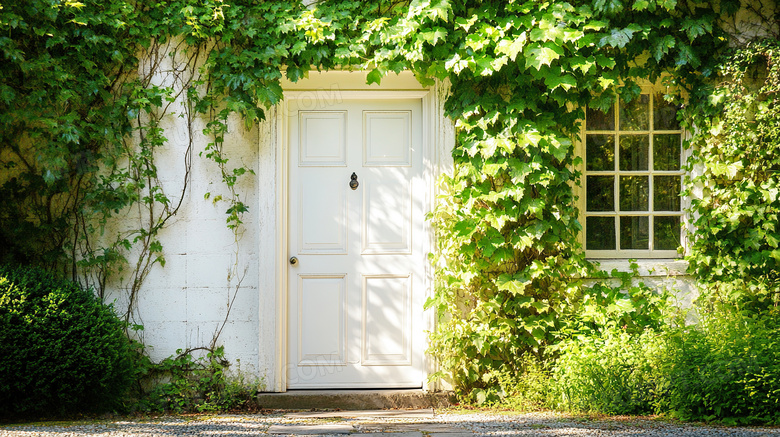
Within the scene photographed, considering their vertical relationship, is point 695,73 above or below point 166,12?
below

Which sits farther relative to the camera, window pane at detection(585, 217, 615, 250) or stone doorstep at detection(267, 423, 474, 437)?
window pane at detection(585, 217, 615, 250)

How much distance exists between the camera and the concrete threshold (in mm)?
4605

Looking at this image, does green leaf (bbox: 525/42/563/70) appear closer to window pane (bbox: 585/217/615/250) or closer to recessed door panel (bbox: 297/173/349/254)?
window pane (bbox: 585/217/615/250)

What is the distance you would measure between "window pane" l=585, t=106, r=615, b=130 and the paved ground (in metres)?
2.30

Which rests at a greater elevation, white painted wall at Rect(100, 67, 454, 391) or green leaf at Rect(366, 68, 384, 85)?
green leaf at Rect(366, 68, 384, 85)

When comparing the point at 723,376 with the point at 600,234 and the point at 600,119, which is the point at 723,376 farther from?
the point at 600,119

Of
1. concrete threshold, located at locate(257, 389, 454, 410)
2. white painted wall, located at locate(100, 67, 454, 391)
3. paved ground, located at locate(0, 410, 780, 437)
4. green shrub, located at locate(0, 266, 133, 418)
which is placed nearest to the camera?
paved ground, located at locate(0, 410, 780, 437)

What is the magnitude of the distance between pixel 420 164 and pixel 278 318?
5.28 ft

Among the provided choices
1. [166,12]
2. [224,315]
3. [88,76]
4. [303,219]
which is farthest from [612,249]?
[88,76]

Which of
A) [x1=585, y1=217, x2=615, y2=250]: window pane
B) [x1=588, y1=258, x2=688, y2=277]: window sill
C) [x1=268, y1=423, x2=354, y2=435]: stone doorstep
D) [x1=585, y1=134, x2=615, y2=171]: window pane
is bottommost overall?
[x1=268, y1=423, x2=354, y2=435]: stone doorstep

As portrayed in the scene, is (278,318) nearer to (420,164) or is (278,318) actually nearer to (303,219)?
(303,219)

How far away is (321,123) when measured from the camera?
4840mm

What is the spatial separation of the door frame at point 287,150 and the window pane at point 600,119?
1.21 meters

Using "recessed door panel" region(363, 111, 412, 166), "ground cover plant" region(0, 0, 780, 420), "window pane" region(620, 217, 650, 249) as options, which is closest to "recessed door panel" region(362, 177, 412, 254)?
"recessed door panel" region(363, 111, 412, 166)
